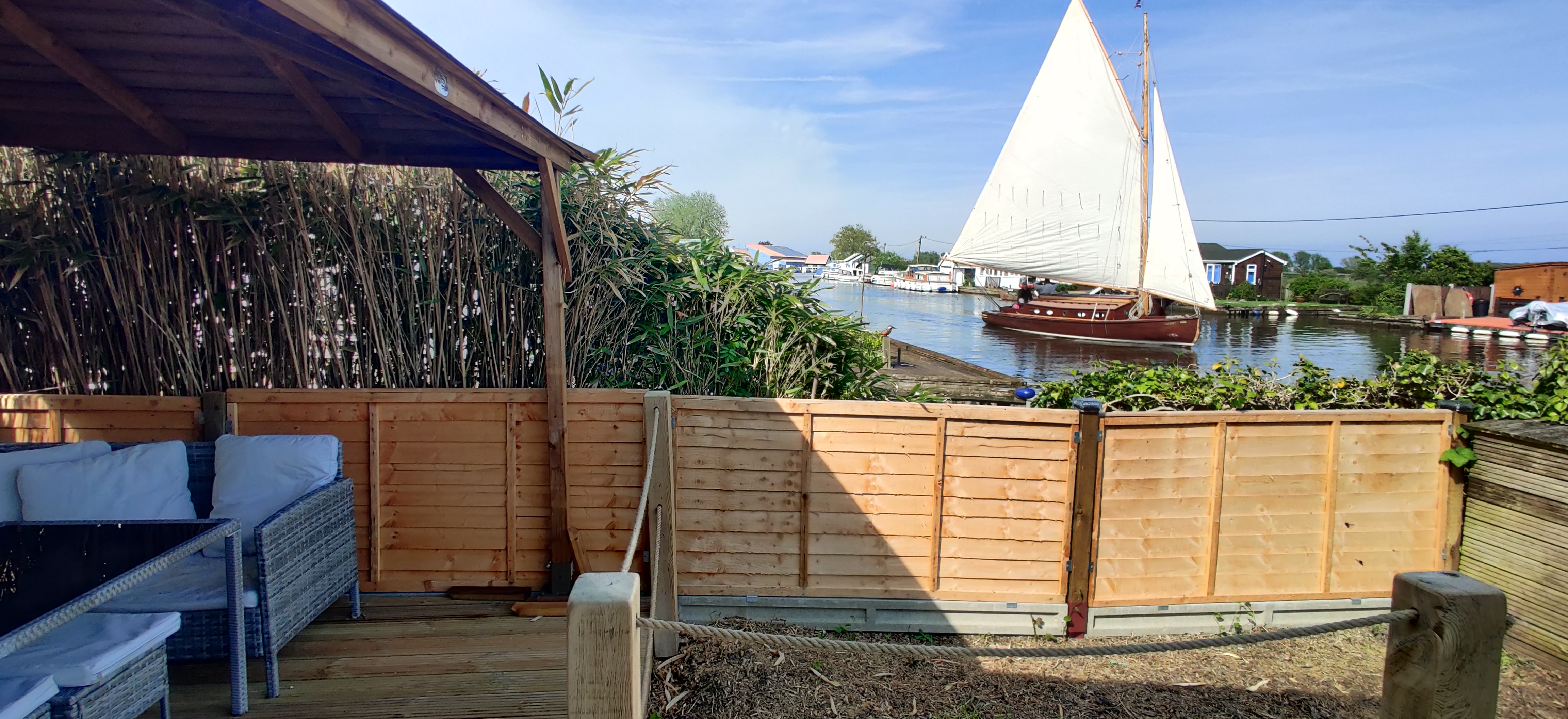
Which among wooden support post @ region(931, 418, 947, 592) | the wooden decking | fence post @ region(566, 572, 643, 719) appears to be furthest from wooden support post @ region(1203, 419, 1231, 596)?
fence post @ region(566, 572, 643, 719)

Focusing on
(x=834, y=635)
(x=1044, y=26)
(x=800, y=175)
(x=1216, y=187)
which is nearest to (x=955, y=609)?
(x=834, y=635)

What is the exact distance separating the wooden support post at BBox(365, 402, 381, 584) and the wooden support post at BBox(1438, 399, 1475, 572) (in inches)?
210

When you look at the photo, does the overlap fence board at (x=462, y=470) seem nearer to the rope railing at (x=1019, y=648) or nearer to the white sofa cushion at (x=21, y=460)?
the white sofa cushion at (x=21, y=460)

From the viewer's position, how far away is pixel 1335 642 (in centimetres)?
386

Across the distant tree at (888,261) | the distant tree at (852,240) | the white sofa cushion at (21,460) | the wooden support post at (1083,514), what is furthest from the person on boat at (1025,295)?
the distant tree at (888,261)

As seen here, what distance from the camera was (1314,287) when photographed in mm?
46656

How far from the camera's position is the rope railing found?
56.2 inches

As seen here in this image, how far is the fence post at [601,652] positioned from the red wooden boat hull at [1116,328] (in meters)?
29.7

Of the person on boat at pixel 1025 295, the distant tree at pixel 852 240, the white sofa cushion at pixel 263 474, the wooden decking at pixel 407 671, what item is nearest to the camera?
the wooden decking at pixel 407 671

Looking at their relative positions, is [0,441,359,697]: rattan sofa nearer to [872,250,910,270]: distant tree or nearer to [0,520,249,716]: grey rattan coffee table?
[0,520,249,716]: grey rattan coffee table

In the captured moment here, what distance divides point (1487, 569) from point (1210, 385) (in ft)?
5.20

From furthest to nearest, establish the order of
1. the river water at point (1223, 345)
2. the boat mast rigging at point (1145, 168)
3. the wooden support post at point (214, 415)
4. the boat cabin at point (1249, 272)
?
the boat cabin at point (1249, 272) < the river water at point (1223, 345) < the boat mast rigging at point (1145, 168) < the wooden support post at point (214, 415)

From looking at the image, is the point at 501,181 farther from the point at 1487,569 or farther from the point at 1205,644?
the point at 1487,569

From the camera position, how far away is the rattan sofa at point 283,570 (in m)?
2.50
